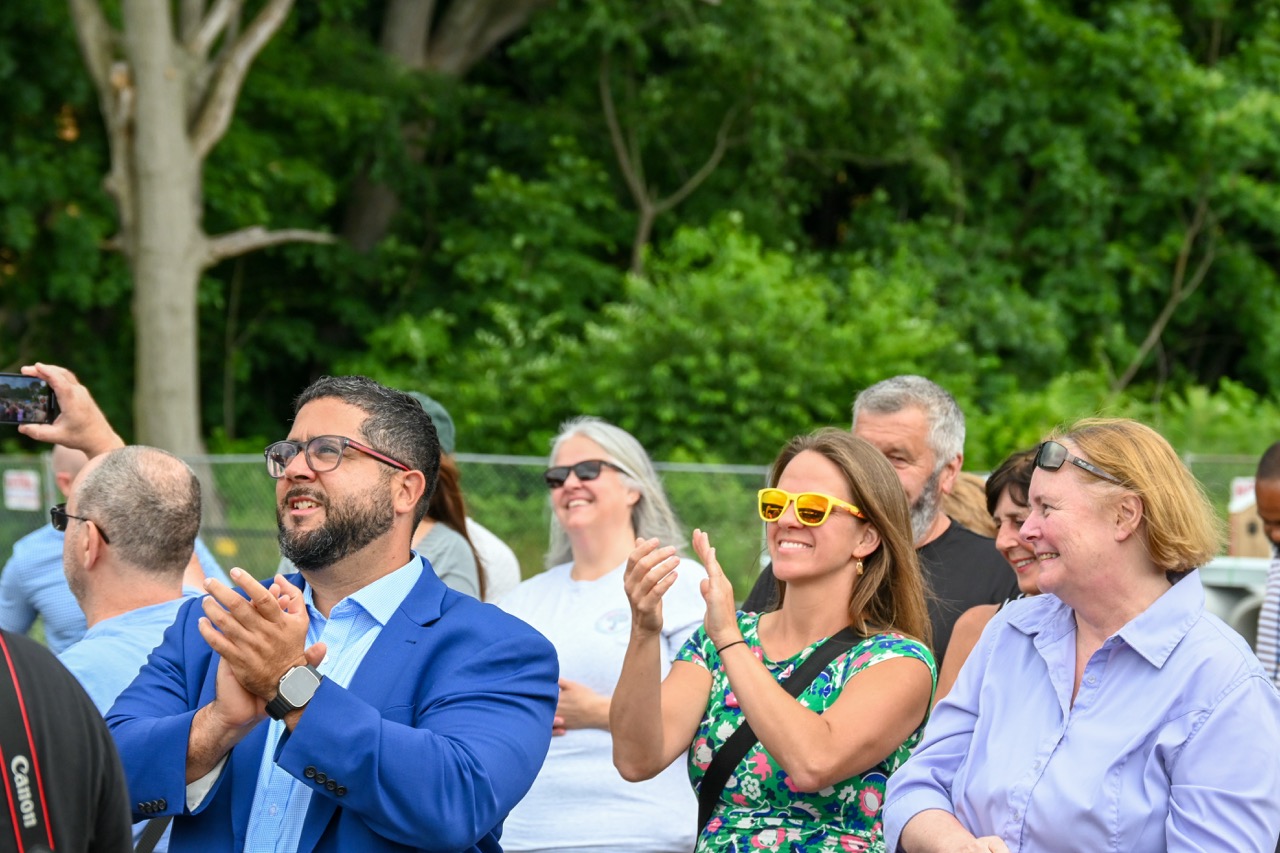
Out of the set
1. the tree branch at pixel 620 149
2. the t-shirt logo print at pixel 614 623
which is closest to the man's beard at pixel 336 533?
the t-shirt logo print at pixel 614 623

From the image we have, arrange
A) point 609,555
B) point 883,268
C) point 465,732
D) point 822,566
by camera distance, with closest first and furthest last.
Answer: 1. point 465,732
2. point 822,566
3. point 609,555
4. point 883,268

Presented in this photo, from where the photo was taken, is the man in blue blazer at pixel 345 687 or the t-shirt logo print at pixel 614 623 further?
the t-shirt logo print at pixel 614 623

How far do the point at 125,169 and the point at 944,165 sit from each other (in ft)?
35.5

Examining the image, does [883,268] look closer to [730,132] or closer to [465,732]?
[730,132]

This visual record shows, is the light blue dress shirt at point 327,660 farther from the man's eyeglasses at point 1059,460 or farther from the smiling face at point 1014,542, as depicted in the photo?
the smiling face at point 1014,542

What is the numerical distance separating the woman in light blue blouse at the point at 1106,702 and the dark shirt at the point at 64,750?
5.38 feet

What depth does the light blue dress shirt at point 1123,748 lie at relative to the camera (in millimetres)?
2658

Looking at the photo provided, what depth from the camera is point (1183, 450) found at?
15.7 m

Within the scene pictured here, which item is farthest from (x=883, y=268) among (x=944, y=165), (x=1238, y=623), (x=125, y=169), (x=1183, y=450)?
(x=1238, y=623)

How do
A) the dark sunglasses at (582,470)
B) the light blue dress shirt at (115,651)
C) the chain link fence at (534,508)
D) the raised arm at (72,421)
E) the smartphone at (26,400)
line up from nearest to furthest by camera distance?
1. the light blue dress shirt at (115,651)
2. the smartphone at (26,400)
3. the raised arm at (72,421)
4. the dark sunglasses at (582,470)
5. the chain link fence at (534,508)

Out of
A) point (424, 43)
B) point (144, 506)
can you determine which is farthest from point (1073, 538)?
Answer: point (424, 43)

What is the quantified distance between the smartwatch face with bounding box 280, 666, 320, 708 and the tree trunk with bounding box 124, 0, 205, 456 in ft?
43.4

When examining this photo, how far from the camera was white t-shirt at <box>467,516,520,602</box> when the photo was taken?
5.70 m

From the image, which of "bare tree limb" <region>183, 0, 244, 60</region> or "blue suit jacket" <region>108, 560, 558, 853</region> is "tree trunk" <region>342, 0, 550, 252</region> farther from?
"blue suit jacket" <region>108, 560, 558, 853</region>
